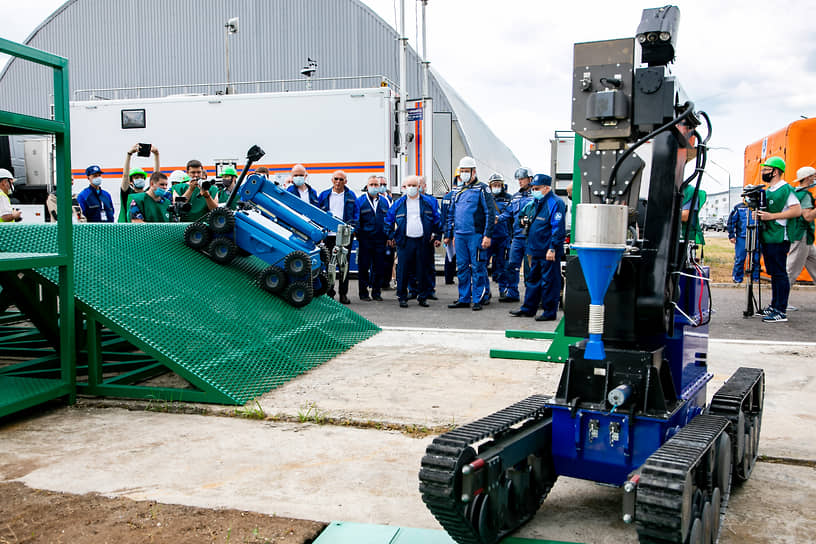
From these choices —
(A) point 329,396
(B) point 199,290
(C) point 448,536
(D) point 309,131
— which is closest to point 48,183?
(D) point 309,131

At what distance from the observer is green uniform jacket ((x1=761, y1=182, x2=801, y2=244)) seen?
897cm

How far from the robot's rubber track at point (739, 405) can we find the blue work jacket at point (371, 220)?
763cm

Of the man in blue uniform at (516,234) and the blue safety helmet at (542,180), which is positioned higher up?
the blue safety helmet at (542,180)

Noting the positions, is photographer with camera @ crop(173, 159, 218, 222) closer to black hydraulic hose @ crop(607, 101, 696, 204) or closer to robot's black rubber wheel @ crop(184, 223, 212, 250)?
robot's black rubber wheel @ crop(184, 223, 212, 250)

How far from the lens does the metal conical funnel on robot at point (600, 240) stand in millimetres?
2832

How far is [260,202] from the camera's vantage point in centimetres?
843

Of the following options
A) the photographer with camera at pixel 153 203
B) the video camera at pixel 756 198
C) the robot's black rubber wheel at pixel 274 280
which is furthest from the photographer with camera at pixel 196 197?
the video camera at pixel 756 198

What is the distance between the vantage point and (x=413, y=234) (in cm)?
1058

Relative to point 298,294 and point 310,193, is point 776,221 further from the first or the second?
point 310,193

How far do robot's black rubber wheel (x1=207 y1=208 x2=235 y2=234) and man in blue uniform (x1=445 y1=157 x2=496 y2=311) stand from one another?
3619 mm

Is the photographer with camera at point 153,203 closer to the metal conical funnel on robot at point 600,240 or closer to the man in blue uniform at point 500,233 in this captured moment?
the man in blue uniform at point 500,233

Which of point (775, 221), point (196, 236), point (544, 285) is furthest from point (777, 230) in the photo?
point (196, 236)

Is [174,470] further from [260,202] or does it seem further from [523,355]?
[260,202]

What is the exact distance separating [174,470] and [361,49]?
94.5ft
